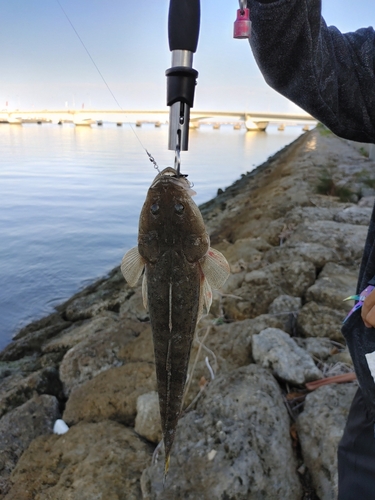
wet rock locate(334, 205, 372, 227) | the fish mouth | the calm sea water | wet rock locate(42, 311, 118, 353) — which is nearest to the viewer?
the fish mouth

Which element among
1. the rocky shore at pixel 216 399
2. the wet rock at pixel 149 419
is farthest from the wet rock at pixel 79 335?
the wet rock at pixel 149 419

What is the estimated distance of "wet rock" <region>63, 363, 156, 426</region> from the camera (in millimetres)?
4355

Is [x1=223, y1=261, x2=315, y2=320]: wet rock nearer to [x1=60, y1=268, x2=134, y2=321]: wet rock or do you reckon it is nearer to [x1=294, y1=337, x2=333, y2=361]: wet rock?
[x1=294, y1=337, x2=333, y2=361]: wet rock

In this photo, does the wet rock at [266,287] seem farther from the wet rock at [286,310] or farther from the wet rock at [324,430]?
the wet rock at [324,430]

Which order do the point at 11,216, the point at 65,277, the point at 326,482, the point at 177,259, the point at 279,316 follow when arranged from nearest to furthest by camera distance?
the point at 177,259, the point at 326,482, the point at 279,316, the point at 65,277, the point at 11,216

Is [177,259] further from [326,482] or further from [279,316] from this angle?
[279,316]

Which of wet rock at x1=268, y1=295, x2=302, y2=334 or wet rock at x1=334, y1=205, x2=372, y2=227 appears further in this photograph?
wet rock at x1=334, y1=205, x2=372, y2=227

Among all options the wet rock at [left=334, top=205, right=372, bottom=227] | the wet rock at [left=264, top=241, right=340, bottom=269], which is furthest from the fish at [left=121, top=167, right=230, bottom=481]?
the wet rock at [left=334, top=205, right=372, bottom=227]

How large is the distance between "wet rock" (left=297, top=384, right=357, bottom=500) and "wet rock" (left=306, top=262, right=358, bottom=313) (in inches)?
72.5

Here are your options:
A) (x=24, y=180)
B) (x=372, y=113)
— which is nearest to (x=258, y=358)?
(x=372, y=113)

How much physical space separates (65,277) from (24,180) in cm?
1398

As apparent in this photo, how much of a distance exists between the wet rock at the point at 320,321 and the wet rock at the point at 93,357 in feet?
7.68

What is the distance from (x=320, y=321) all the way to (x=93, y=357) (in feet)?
9.95

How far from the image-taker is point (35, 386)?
17.1 feet
